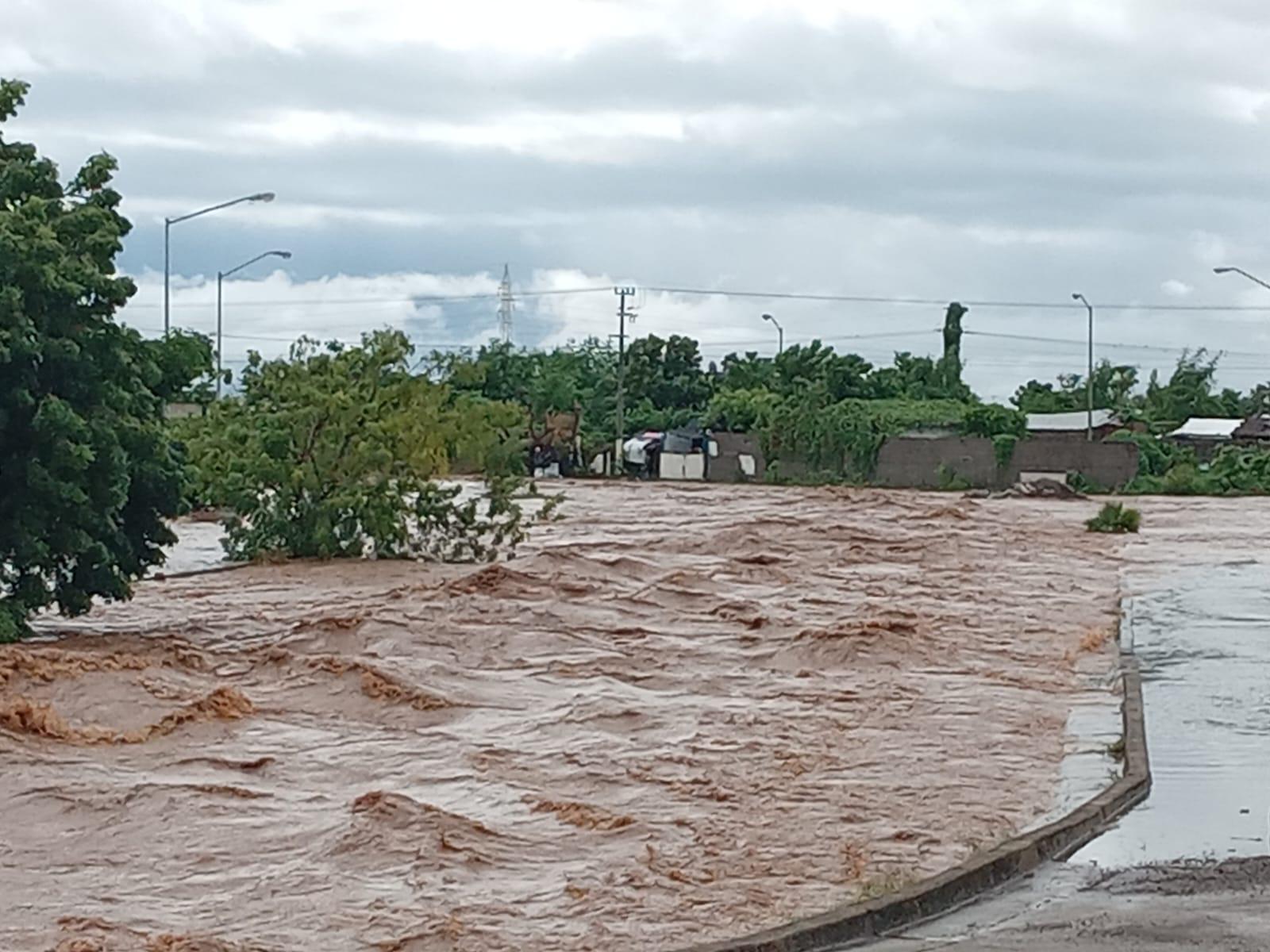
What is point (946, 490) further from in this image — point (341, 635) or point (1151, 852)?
point (1151, 852)

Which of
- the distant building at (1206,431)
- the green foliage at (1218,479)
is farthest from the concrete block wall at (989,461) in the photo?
the distant building at (1206,431)

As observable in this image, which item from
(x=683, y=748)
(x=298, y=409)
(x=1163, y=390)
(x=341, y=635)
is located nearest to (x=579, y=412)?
(x=1163, y=390)

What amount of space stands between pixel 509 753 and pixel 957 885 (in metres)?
6.68

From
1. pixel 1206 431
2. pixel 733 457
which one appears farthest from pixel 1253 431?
pixel 733 457

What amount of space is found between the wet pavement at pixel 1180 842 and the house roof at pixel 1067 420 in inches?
3021

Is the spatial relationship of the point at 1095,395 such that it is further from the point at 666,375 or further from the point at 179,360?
the point at 179,360

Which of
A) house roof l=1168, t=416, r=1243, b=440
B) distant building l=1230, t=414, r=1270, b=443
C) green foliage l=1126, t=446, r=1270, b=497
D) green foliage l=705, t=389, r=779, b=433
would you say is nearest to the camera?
green foliage l=1126, t=446, r=1270, b=497

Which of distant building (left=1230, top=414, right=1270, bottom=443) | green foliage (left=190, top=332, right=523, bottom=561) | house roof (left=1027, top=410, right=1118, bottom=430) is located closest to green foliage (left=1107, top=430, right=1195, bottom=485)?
distant building (left=1230, top=414, right=1270, bottom=443)

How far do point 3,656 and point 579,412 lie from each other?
79.8 meters

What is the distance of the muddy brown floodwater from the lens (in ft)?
40.0

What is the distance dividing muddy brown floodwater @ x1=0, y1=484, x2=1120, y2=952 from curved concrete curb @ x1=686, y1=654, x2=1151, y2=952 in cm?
41

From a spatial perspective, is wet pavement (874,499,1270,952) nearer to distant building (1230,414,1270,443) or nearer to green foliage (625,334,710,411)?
distant building (1230,414,1270,443)

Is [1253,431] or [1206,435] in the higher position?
[1253,431]

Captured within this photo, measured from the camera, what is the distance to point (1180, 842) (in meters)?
13.4
